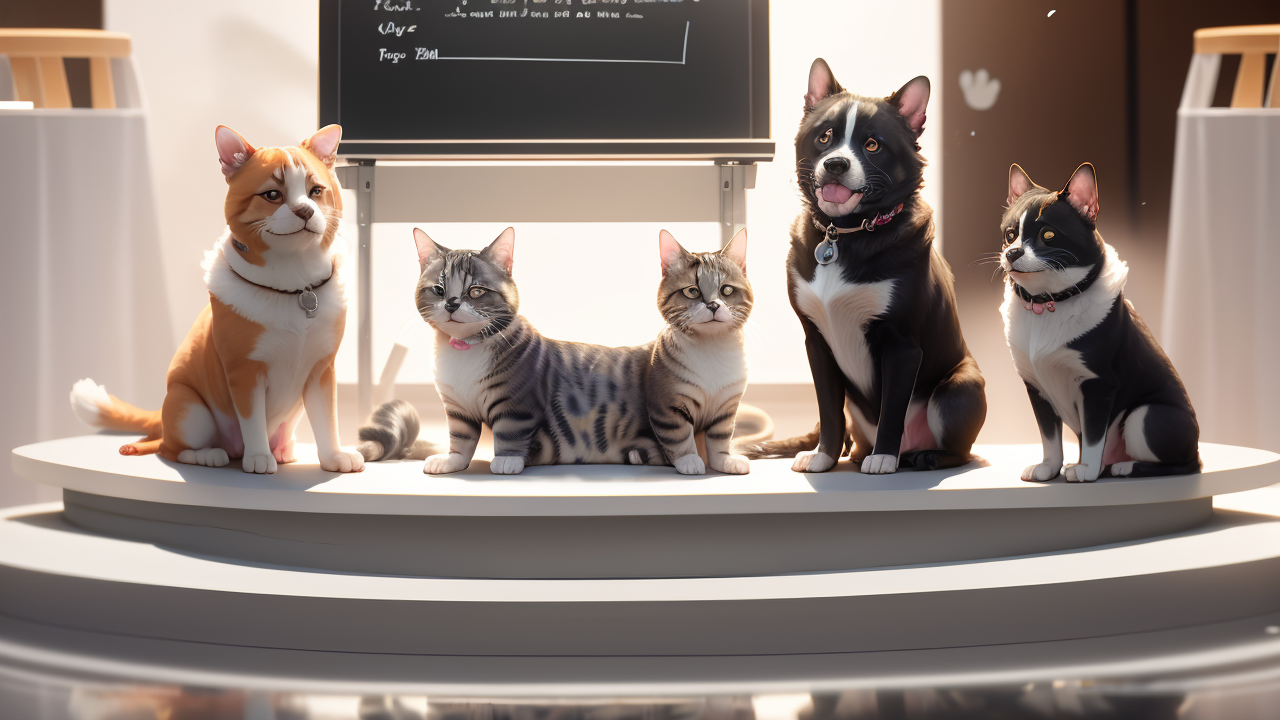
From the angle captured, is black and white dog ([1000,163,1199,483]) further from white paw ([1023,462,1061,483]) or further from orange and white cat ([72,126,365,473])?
orange and white cat ([72,126,365,473])

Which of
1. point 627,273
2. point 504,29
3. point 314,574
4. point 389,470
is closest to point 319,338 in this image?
point 389,470

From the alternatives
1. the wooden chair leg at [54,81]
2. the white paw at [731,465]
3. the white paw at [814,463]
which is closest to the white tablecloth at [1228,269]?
the white paw at [814,463]

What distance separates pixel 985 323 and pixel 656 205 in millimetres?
1199

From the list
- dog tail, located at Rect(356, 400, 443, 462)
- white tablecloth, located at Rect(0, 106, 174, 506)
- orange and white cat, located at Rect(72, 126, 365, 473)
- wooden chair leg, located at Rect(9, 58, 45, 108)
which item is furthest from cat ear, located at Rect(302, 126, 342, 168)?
wooden chair leg, located at Rect(9, 58, 45, 108)

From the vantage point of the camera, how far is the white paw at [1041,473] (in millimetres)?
1346

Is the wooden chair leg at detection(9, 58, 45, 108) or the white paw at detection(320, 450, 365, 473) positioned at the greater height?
the wooden chair leg at detection(9, 58, 45, 108)

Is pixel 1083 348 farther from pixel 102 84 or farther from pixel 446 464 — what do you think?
pixel 102 84

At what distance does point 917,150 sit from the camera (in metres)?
1.36

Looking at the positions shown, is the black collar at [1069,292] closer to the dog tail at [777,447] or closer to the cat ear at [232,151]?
the dog tail at [777,447]

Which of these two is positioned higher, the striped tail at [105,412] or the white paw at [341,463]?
the striped tail at [105,412]

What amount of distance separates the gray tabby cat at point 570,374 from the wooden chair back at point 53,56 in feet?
4.91

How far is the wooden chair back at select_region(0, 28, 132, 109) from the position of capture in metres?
2.20

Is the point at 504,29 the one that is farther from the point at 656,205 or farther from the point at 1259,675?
the point at 1259,675

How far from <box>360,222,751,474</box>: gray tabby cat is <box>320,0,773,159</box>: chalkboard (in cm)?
64
